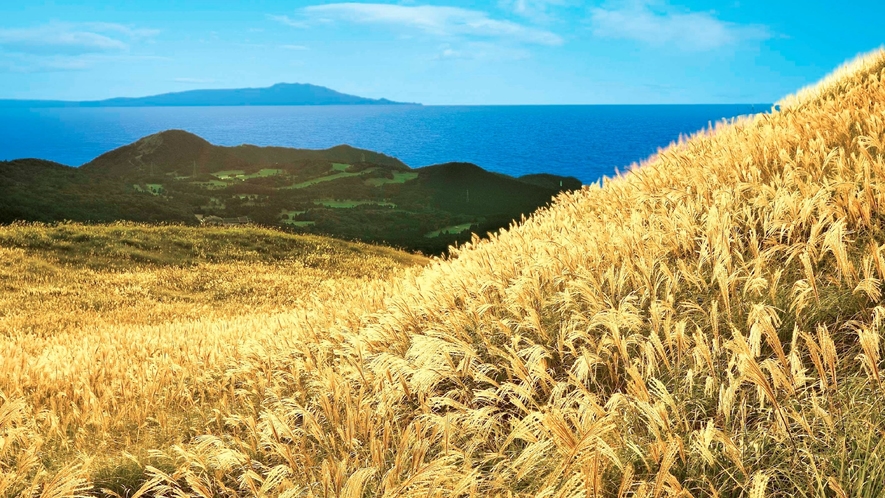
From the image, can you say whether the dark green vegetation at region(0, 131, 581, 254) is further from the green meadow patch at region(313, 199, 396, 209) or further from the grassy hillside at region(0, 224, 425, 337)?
the grassy hillside at region(0, 224, 425, 337)

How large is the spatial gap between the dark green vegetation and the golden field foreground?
2302 cm

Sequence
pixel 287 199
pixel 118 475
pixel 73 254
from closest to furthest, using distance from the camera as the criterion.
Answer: pixel 118 475 < pixel 73 254 < pixel 287 199

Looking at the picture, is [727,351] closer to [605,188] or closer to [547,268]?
[547,268]

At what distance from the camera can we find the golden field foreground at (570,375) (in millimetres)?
2826

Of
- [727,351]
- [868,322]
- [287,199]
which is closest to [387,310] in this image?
[727,351]

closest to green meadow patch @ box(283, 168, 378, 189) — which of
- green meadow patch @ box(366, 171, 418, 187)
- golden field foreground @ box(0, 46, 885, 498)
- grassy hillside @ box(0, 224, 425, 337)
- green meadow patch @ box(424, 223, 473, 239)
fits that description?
green meadow patch @ box(366, 171, 418, 187)

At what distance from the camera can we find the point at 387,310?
264 inches

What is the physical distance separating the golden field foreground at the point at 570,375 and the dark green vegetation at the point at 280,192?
23.0 metres

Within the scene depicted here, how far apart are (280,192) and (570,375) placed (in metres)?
54.5

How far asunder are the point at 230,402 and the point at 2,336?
24.6 ft

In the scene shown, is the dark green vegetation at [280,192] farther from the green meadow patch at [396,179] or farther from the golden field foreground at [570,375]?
the golden field foreground at [570,375]

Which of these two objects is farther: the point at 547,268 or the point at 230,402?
the point at 230,402

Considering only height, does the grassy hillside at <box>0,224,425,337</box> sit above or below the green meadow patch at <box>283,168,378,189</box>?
below

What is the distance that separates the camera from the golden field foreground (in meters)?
2.83
